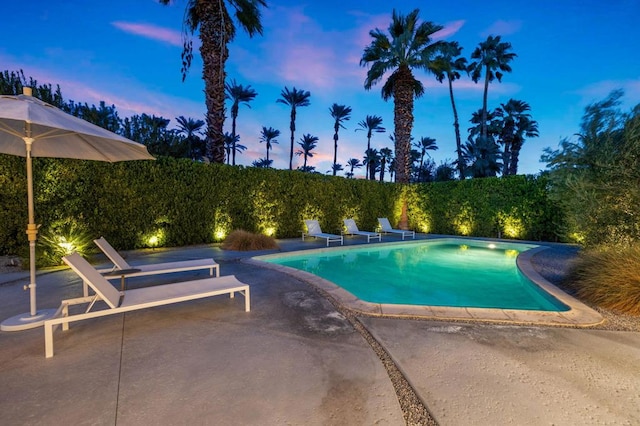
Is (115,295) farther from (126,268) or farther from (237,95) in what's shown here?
(237,95)

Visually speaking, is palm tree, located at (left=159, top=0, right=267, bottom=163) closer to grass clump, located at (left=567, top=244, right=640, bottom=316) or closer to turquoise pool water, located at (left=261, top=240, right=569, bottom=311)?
turquoise pool water, located at (left=261, top=240, right=569, bottom=311)

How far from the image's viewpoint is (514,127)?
98.1 feet

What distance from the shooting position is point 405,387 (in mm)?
2201

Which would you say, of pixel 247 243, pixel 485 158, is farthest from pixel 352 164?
pixel 247 243

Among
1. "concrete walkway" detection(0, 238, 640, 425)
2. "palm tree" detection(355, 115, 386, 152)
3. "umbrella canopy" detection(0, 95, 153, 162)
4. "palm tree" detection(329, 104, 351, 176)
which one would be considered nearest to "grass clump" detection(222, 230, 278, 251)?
"umbrella canopy" detection(0, 95, 153, 162)

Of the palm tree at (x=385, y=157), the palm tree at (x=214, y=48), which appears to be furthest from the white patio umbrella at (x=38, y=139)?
the palm tree at (x=385, y=157)

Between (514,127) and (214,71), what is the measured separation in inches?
1242

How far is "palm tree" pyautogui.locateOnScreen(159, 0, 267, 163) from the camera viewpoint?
1048 centimetres

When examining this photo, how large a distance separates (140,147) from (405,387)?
174 inches

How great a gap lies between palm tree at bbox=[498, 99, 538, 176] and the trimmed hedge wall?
58.9 ft

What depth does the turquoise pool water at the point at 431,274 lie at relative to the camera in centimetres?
538

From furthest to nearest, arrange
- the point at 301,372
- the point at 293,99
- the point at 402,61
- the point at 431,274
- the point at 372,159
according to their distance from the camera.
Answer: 1. the point at 372,159
2. the point at 293,99
3. the point at 402,61
4. the point at 431,274
5. the point at 301,372

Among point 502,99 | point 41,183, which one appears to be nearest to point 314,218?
point 41,183

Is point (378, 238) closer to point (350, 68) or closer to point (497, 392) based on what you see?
point (497, 392)
